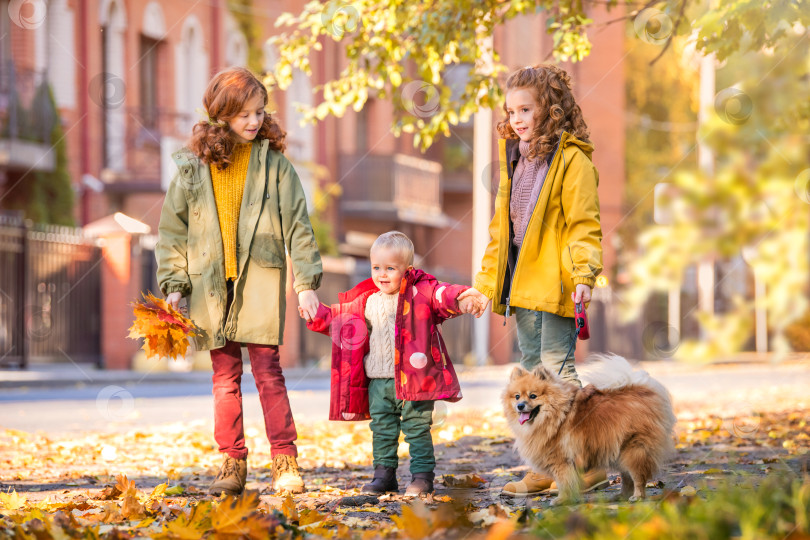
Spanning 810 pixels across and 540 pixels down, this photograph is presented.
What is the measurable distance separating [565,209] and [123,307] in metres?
13.5

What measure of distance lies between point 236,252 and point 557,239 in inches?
57.8

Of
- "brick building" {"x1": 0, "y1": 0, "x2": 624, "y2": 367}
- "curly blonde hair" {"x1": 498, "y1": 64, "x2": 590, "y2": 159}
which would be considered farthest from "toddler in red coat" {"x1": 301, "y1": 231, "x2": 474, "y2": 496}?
"brick building" {"x1": 0, "y1": 0, "x2": 624, "y2": 367}

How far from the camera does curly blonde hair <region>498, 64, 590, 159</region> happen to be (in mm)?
4488

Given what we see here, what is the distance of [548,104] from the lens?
452 cm

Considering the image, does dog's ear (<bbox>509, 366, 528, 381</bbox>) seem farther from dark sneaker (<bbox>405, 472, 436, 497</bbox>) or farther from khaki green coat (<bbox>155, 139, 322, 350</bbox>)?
khaki green coat (<bbox>155, 139, 322, 350</bbox>)

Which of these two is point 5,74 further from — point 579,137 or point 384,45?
point 579,137

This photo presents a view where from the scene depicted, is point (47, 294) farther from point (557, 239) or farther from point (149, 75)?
point (557, 239)

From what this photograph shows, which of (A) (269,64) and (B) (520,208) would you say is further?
(A) (269,64)

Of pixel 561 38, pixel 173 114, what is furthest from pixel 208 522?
pixel 173 114

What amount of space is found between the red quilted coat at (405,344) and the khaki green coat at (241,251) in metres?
0.22

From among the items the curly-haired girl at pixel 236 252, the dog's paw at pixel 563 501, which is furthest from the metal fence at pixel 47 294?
the dog's paw at pixel 563 501

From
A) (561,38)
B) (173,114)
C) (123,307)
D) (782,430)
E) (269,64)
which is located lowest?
(782,430)

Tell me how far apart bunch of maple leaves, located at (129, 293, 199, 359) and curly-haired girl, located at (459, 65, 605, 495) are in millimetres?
Answer: 1273

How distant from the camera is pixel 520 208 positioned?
4617 millimetres
